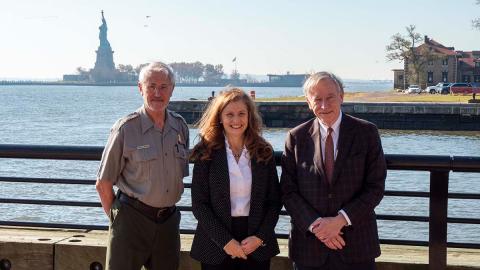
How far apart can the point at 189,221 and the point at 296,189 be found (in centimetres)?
1185

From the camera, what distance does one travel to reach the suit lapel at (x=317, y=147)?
4.25 metres

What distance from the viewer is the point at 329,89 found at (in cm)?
426

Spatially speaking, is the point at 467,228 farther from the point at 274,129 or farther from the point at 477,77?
the point at 477,77

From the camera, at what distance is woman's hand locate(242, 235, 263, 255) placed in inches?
168

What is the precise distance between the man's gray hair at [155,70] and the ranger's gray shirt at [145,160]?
20 cm

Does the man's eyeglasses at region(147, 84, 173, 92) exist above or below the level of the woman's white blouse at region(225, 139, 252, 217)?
above

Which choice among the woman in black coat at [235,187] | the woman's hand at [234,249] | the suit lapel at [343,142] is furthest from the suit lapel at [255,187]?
the suit lapel at [343,142]

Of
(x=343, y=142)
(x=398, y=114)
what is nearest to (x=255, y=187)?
(x=343, y=142)

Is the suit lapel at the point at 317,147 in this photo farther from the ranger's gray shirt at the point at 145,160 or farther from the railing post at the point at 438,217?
the railing post at the point at 438,217

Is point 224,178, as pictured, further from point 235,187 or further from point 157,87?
point 157,87

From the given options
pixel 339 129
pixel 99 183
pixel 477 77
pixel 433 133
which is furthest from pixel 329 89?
pixel 477 77

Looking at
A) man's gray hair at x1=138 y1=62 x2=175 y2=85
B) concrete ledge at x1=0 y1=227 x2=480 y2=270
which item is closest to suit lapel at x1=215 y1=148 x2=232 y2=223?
man's gray hair at x1=138 y1=62 x2=175 y2=85

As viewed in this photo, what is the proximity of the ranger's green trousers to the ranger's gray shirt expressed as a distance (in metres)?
0.12

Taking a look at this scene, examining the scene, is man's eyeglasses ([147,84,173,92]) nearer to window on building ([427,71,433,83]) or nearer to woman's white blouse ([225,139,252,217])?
woman's white blouse ([225,139,252,217])
